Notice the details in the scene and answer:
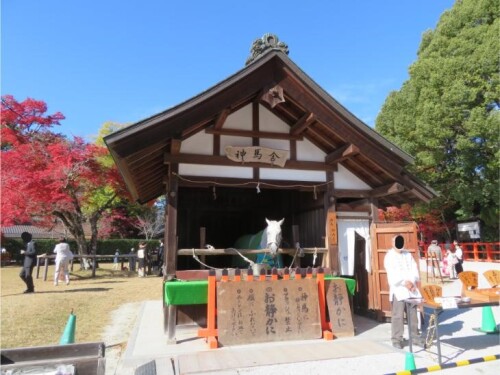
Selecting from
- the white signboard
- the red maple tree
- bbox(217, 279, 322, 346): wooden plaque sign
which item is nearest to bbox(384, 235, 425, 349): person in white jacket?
bbox(217, 279, 322, 346): wooden plaque sign

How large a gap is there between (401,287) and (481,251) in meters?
21.7

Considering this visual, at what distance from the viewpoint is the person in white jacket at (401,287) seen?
601 centimetres

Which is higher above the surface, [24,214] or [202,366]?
[24,214]

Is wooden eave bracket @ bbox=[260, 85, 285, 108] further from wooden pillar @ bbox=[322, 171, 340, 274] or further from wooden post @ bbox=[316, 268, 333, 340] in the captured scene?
wooden post @ bbox=[316, 268, 333, 340]

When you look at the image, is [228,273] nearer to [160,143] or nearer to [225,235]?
[160,143]

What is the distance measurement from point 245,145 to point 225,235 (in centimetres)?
688

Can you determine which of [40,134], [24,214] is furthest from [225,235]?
[40,134]

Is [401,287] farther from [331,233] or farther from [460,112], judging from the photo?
[460,112]

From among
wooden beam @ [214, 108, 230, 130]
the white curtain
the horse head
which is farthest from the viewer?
the white curtain

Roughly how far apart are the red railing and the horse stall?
16.2m

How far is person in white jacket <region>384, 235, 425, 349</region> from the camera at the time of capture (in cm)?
601

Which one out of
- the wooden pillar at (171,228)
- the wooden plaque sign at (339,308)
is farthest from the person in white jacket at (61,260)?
the wooden plaque sign at (339,308)

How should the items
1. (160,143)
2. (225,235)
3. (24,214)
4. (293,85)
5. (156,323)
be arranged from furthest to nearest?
(24,214) < (225,235) < (156,323) < (293,85) < (160,143)

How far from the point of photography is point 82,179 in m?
20.3
